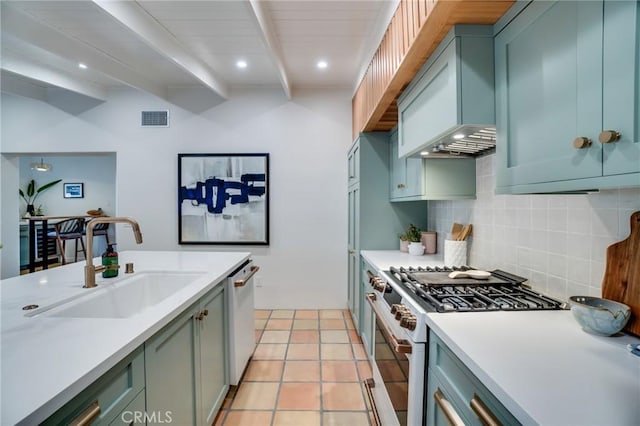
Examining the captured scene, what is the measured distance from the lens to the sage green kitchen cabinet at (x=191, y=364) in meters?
1.09

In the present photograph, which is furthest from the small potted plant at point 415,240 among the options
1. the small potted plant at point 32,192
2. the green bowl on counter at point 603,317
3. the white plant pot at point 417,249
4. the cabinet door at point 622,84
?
the small potted plant at point 32,192

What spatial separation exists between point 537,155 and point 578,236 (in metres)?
0.50

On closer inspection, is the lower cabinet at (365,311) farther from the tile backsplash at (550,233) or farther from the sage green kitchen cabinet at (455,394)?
the sage green kitchen cabinet at (455,394)

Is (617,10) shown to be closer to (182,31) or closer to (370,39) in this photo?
(370,39)

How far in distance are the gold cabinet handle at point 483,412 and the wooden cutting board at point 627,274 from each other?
60 centimetres

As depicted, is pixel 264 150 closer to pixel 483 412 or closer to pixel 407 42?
pixel 407 42

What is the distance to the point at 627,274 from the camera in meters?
0.96

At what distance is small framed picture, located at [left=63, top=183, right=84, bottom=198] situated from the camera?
22.4 ft

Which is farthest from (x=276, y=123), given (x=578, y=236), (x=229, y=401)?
(x=578, y=236)

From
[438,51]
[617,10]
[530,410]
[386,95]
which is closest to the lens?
[530,410]

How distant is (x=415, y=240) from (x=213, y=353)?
178cm

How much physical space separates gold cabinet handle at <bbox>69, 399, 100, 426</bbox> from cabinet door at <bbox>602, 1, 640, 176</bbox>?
141 centimetres

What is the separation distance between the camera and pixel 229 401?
198cm

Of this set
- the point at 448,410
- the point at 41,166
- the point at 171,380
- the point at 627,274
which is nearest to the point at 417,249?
the point at 627,274
